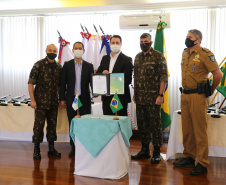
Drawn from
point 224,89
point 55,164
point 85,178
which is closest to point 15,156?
point 55,164

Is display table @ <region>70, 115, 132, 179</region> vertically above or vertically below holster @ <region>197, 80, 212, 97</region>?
below

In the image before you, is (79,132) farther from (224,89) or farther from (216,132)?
(224,89)

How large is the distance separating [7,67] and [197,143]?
4.39 meters

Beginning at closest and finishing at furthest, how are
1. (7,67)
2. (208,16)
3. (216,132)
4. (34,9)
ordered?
(216,132), (208,16), (34,9), (7,67)

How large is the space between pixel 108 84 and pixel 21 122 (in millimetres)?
1948

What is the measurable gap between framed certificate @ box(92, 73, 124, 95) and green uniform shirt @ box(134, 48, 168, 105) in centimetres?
45

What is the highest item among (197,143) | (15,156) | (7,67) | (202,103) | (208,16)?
(208,16)

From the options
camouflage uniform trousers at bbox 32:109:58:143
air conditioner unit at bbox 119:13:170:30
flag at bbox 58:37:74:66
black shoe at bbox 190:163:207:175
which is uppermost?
air conditioner unit at bbox 119:13:170:30

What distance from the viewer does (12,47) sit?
6070 millimetres

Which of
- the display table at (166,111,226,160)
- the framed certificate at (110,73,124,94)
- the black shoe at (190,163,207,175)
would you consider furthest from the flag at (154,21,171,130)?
the framed certificate at (110,73,124,94)

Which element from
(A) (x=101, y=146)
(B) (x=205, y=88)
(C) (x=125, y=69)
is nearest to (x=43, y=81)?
(C) (x=125, y=69)

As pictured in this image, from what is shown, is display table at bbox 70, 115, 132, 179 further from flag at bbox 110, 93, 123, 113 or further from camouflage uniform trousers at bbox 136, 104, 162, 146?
camouflage uniform trousers at bbox 136, 104, 162, 146

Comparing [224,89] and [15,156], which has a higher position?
[224,89]

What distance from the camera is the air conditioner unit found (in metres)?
4.93
